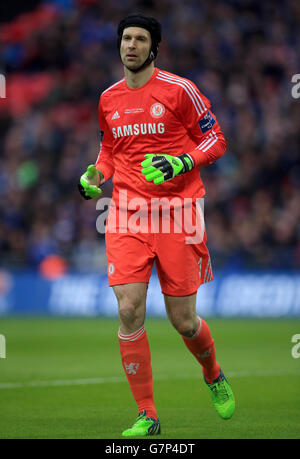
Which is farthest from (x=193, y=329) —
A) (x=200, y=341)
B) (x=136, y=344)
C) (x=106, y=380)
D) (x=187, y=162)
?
(x=106, y=380)

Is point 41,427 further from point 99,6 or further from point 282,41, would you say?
point 99,6

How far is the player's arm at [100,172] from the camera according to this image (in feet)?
20.5

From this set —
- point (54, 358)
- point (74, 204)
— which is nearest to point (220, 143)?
point (54, 358)

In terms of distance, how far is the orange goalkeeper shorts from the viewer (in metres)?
5.95

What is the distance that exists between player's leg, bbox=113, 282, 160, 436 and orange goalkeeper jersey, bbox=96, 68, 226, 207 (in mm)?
690

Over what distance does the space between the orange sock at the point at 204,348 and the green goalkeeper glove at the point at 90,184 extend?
45.9 inches

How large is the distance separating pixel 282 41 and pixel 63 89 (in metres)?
5.86

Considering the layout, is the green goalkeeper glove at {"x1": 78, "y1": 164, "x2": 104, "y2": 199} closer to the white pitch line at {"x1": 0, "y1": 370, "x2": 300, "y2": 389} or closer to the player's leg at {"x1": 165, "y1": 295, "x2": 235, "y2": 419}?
the player's leg at {"x1": 165, "y1": 295, "x2": 235, "y2": 419}

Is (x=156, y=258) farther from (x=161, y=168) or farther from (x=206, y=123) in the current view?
(x=206, y=123)

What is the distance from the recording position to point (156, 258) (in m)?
6.13

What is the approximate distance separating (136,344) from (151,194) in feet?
3.35

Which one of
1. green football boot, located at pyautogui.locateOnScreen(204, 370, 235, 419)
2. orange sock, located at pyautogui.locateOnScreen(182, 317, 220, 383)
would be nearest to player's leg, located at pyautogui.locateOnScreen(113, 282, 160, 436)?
orange sock, located at pyautogui.locateOnScreen(182, 317, 220, 383)

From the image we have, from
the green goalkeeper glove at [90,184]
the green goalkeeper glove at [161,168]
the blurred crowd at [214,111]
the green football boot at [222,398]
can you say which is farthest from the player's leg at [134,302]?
the blurred crowd at [214,111]

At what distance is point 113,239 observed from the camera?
20.0 ft
